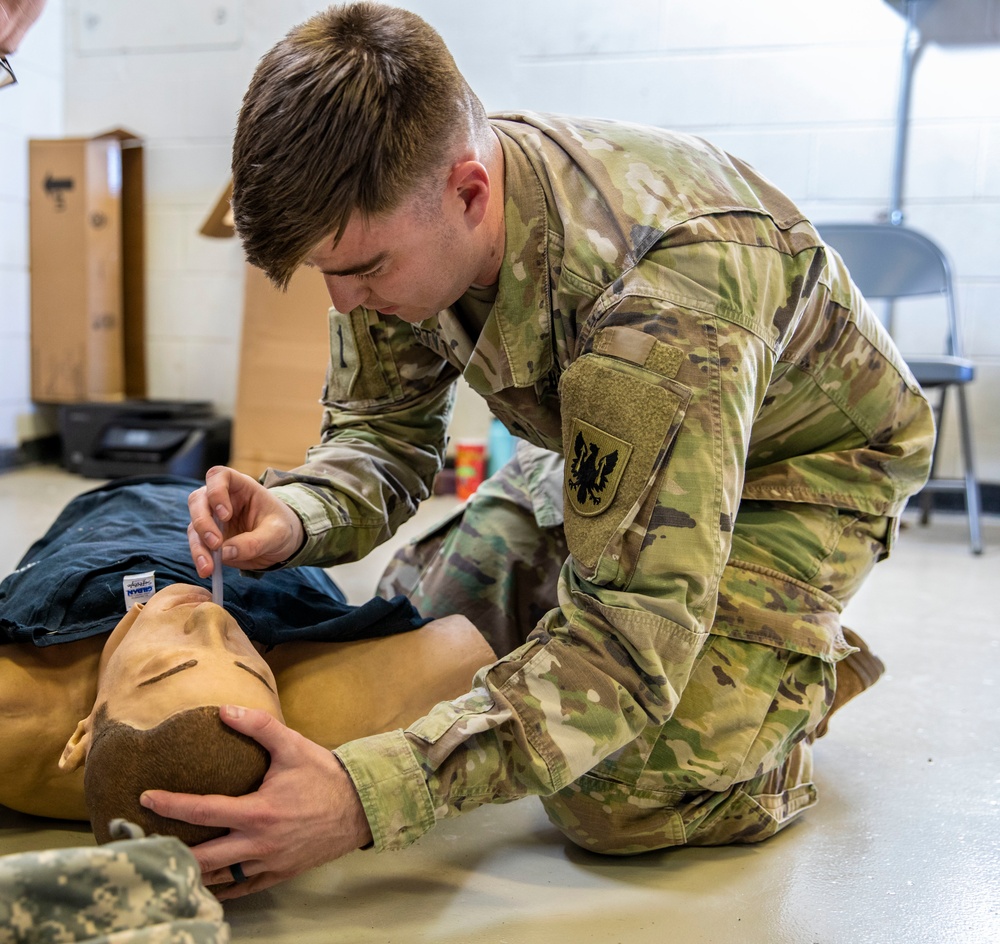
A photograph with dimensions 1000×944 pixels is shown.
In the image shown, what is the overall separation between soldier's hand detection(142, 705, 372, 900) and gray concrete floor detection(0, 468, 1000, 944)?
6.3 inches

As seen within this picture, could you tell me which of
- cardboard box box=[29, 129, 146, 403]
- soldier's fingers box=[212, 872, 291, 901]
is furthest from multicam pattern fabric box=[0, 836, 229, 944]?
cardboard box box=[29, 129, 146, 403]

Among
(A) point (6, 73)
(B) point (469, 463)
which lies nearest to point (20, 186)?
(B) point (469, 463)

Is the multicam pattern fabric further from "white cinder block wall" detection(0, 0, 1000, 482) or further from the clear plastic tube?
"white cinder block wall" detection(0, 0, 1000, 482)

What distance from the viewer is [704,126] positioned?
11.7ft

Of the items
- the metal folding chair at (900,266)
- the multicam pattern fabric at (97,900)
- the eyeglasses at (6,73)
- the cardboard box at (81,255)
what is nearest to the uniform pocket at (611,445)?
the multicam pattern fabric at (97,900)

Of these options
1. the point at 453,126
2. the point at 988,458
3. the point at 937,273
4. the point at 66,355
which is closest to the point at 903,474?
the point at 453,126

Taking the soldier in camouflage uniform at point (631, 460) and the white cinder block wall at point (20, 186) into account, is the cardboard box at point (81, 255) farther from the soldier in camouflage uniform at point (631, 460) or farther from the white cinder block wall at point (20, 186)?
the soldier in camouflage uniform at point (631, 460)

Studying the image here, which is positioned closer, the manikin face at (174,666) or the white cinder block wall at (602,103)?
the manikin face at (174,666)

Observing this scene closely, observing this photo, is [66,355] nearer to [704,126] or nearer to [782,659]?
[704,126]

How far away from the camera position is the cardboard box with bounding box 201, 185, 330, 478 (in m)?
3.46

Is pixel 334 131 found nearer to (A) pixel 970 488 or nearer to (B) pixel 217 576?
(B) pixel 217 576

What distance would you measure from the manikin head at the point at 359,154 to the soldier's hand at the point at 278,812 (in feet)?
1.50

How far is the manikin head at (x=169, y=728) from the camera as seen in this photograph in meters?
0.90

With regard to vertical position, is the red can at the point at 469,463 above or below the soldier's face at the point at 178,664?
below
